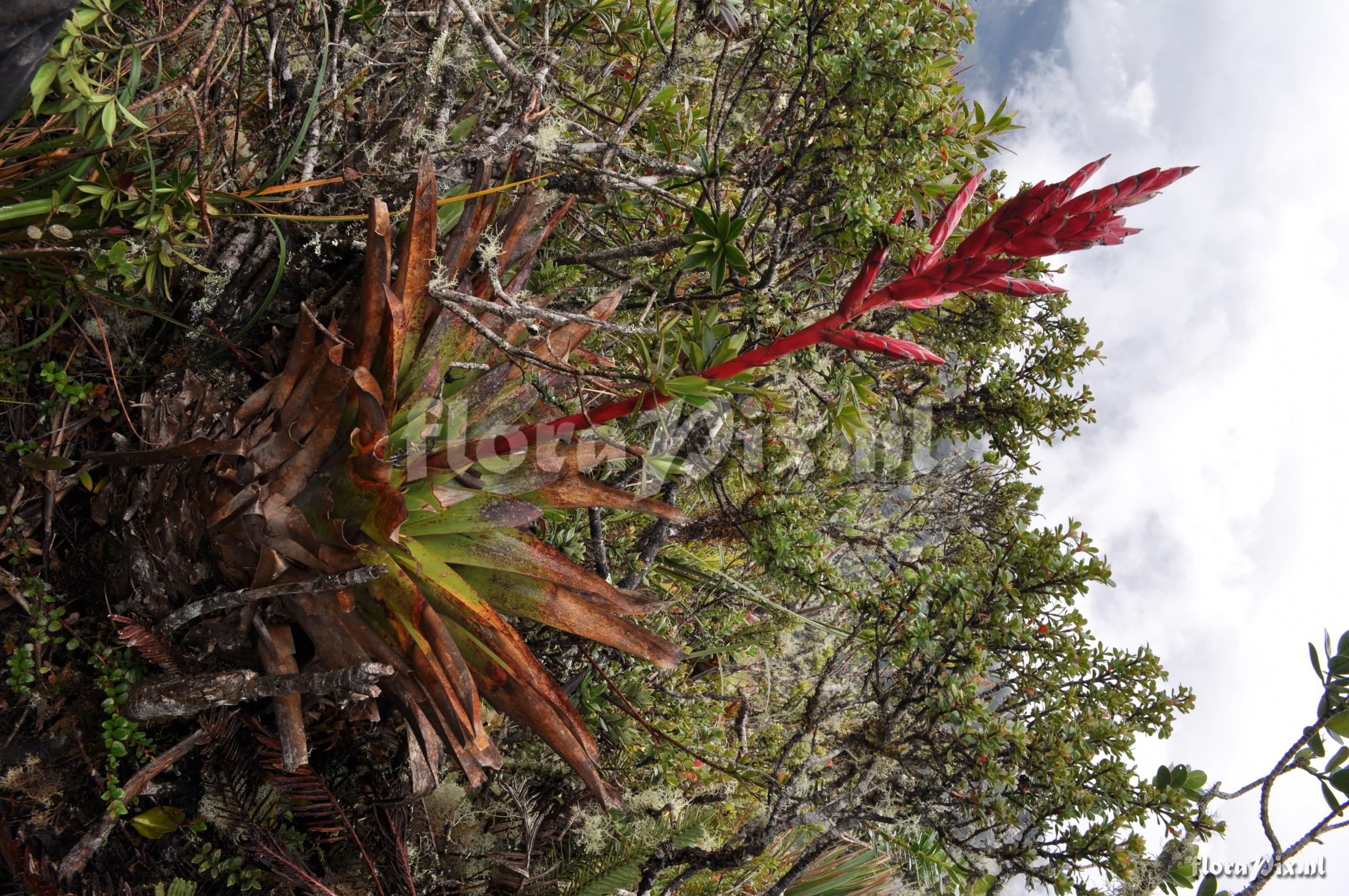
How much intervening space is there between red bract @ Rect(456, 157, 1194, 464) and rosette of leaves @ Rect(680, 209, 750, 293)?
0.39 metres

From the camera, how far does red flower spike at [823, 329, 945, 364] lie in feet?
3.36

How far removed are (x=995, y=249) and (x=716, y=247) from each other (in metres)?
0.69

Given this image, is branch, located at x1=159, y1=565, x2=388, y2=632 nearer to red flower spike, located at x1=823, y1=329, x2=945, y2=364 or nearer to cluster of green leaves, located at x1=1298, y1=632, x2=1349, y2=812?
red flower spike, located at x1=823, y1=329, x2=945, y2=364

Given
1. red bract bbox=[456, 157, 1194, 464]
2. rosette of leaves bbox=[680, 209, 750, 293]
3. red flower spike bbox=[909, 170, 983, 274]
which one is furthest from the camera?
rosette of leaves bbox=[680, 209, 750, 293]

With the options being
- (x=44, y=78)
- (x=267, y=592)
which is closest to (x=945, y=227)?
(x=267, y=592)

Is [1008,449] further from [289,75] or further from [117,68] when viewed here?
[117,68]

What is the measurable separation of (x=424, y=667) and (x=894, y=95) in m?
1.39

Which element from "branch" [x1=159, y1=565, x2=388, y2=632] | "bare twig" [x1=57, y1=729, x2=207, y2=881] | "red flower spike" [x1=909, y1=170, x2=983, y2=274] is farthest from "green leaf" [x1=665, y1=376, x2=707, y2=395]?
"bare twig" [x1=57, y1=729, x2=207, y2=881]

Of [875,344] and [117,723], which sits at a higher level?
[875,344]

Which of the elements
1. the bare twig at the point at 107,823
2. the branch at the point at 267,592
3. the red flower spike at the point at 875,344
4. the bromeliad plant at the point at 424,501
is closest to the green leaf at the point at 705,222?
the bromeliad plant at the point at 424,501

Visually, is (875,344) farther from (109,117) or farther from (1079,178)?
(109,117)

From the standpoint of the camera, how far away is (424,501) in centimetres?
127

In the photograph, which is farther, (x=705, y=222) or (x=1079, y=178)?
(x=705, y=222)

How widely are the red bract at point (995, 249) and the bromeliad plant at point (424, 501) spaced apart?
0.02 metres
